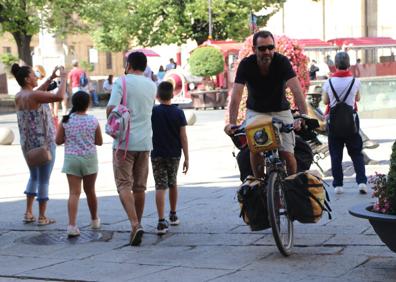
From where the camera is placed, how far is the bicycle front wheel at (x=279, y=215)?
24.6 feet

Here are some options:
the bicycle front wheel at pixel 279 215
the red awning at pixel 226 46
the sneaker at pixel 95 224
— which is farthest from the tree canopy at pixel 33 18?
the bicycle front wheel at pixel 279 215

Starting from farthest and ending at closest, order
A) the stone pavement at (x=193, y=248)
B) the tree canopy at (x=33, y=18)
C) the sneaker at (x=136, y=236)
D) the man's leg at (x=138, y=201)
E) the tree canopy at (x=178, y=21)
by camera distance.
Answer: the tree canopy at (x=178, y=21), the tree canopy at (x=33, y=18), the man's leg at (x=138, y=201), the sneaker at (x=136, y=236), the stone pavement at (x=193, y=248)

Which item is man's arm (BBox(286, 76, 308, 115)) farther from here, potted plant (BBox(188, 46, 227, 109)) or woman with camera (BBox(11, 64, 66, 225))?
potted plant (BBox(188, 46, 227, 109))

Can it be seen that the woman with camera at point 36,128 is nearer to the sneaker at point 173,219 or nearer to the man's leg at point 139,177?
the man's leg at point 139,177

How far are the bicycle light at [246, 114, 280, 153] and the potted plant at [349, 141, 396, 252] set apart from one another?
0.97 metres

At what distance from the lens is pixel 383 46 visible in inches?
2181

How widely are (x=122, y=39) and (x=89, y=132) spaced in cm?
4356

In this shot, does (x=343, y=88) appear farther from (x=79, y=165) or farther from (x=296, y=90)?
(x=79, y=165)

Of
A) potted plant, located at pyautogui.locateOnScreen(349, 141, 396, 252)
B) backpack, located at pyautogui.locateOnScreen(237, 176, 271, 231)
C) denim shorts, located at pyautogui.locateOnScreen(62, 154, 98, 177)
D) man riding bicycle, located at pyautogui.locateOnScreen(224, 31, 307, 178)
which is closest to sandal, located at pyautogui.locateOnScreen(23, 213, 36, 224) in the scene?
denim shorts, located at pyautogui.locateOnScreen(62, 154, 98, 177)

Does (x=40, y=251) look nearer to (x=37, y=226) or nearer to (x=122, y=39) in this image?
(x=37, y=226)

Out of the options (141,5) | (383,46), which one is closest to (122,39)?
(141,5)

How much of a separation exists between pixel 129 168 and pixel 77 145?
838 mm

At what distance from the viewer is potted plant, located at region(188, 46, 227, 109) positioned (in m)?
39.2

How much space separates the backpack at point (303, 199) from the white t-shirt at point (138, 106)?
5.31 feet
